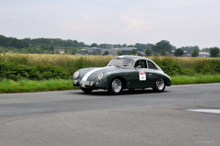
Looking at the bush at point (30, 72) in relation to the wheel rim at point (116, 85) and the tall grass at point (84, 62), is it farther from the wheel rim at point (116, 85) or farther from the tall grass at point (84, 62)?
the wheel rim at point (116, 85)

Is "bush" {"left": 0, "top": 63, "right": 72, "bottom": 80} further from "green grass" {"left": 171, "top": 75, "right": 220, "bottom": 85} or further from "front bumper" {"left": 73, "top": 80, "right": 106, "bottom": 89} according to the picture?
"green grass" {"left": 171, "top": 75, "right": 220, "bottom": 85}

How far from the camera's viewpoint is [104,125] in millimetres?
7383

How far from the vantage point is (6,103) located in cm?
1086

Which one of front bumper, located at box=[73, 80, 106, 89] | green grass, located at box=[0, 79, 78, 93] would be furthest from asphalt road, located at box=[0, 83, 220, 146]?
green grass, located at box=[0, 79, 78, 93]

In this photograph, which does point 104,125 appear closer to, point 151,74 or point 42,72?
point 151,74

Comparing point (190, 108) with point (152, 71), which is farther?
point (152, 71)

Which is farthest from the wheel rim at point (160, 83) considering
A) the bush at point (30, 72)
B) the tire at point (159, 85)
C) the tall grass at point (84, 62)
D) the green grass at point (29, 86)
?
the tall grass at point (84, 62)

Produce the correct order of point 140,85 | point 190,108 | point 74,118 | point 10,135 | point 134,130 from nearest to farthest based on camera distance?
point 10,135 → point 134,130 → point 74,118 → point 190,108 → point 140,85

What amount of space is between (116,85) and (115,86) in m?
0.06

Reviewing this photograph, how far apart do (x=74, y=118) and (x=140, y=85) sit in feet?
23.4

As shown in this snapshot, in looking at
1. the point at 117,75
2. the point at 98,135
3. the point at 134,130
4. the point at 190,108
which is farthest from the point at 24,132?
the point at 117,75

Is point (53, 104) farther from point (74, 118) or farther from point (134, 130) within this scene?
point (134, 130)

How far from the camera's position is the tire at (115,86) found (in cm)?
1398

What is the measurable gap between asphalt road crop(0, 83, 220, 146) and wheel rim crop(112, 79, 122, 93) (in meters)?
3.23
